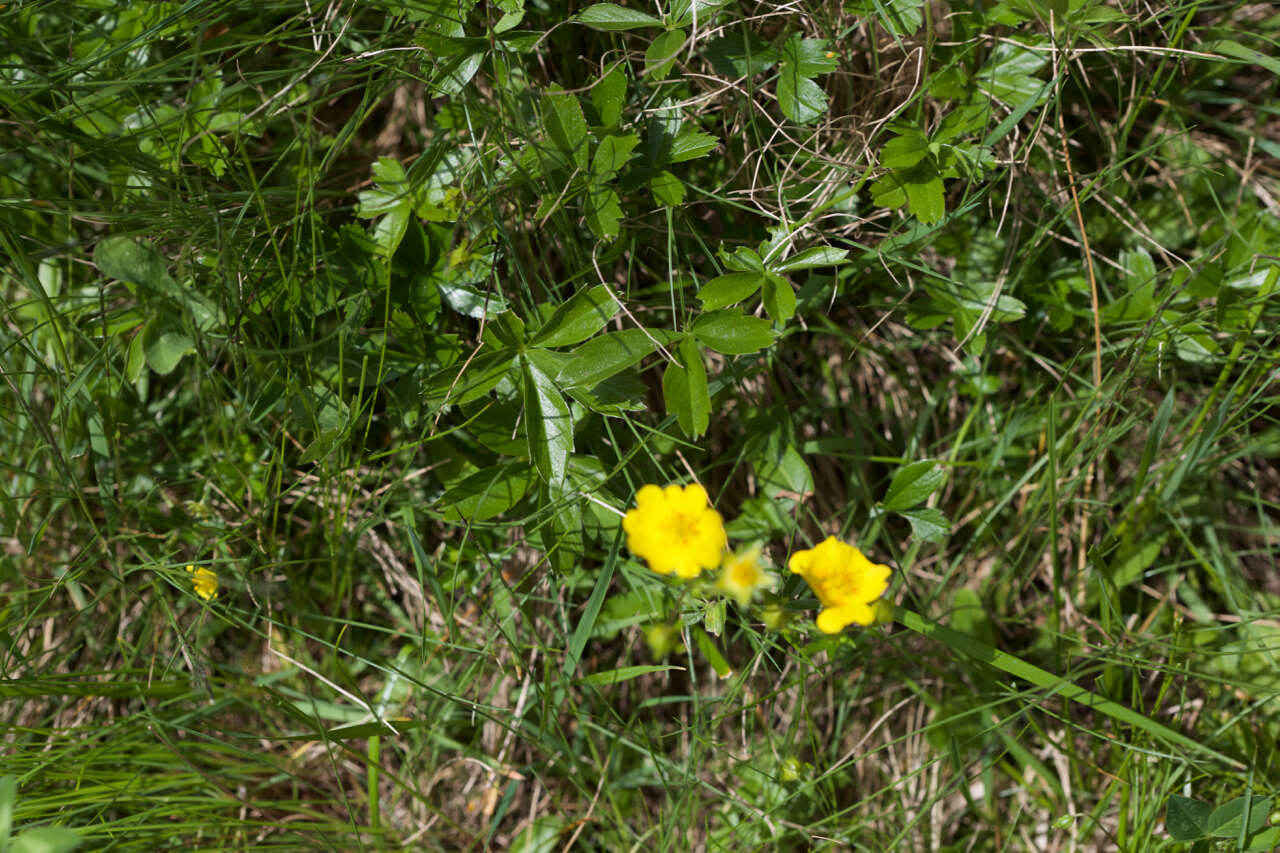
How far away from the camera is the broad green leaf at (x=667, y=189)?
167cm

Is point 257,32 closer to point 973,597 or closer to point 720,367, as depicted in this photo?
point 720,367

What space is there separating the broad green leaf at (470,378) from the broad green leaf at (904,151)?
790mm

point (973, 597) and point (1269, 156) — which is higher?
point (1269, 156)

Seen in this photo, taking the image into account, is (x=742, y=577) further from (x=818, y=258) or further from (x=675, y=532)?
(x=818, y=258)

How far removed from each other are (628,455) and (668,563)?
1.12ft

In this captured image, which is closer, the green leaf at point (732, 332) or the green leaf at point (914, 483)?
the green leaf at point (732, 332)

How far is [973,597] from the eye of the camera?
2115 millimetres

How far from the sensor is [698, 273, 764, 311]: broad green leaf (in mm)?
1625

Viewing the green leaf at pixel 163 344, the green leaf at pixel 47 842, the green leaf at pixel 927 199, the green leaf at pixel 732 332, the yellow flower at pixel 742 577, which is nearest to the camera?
the green leaf at pixel 47 842

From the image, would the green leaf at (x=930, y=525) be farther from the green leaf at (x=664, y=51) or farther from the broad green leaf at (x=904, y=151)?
the green leaf at (x=664, y=51)

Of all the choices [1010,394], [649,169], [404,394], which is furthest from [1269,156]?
[404,394]

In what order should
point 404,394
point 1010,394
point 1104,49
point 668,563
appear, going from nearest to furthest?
1. point 668,563
2. point 1104,49
3. point 404,394
4. point 1010,394

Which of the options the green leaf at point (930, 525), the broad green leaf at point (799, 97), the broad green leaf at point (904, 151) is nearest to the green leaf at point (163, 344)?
the broad green leaf at point (799, 97)

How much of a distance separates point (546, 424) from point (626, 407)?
0.49ft
